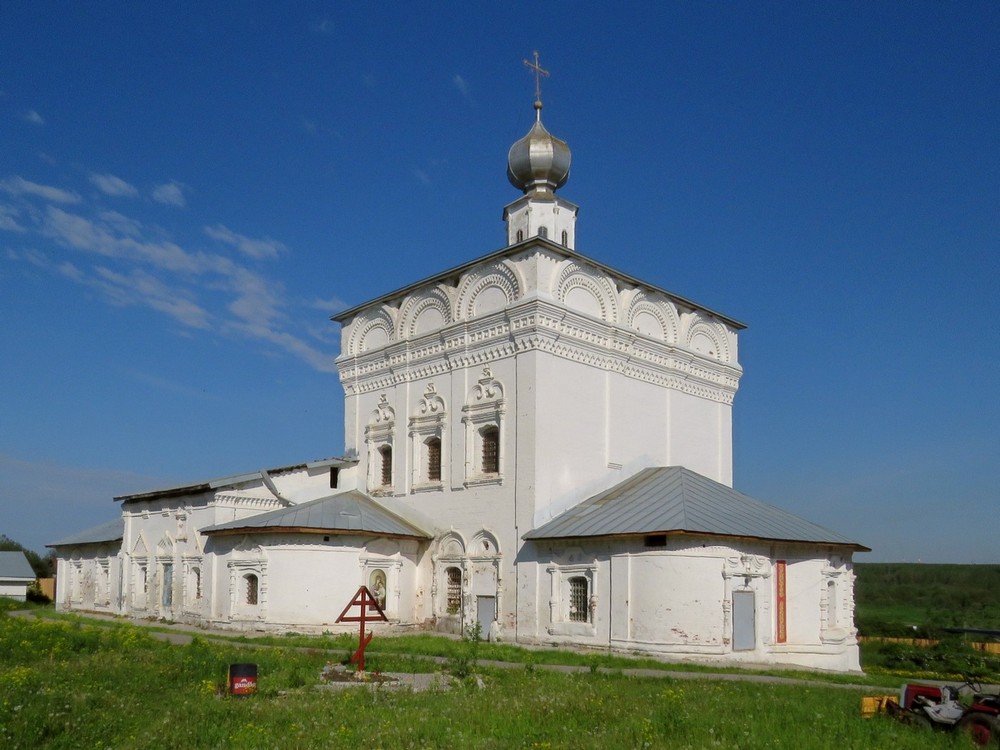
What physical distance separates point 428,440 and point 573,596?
5792mm

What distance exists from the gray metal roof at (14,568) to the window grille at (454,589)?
26.4 m

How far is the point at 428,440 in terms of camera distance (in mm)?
22359

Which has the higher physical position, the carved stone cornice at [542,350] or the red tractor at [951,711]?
the carved stone cornice at [542,350]

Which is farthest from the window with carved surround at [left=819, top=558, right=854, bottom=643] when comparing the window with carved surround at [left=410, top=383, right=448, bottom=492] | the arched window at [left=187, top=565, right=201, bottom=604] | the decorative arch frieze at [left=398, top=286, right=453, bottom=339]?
the arched window at [left=187, top=565, right=201, bottom=604]

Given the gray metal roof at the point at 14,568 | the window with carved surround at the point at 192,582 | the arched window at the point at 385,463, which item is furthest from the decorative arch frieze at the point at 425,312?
the gray metal roof at the point at 14,568

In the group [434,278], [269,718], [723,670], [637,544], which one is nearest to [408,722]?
[269,718]

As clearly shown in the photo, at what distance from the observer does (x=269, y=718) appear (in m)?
9.32

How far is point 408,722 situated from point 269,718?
1434mm

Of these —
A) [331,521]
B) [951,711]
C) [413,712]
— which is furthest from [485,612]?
[951,711]

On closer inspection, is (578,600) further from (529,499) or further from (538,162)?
(538,162)

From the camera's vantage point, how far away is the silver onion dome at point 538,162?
23172 millimetres

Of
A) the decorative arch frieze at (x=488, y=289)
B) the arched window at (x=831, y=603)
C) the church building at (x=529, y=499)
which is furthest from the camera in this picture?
the decorative arch frieze at (x=488, y=289)

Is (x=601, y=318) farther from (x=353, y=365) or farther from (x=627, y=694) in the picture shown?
(x=627, y=694)

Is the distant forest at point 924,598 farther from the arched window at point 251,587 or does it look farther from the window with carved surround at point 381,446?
the arched window at point 251,587
